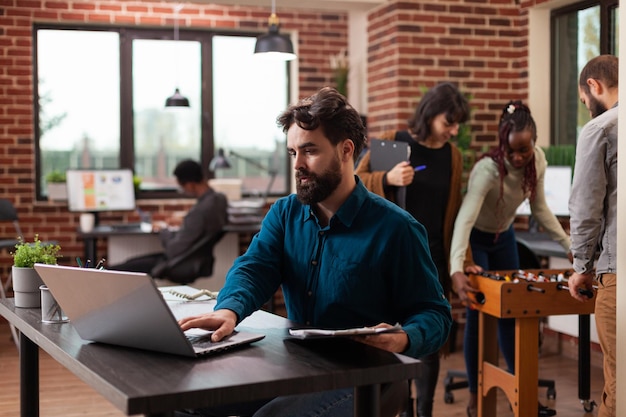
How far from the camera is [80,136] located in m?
7.11

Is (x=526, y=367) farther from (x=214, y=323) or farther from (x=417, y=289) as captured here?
(x=214, y=323)

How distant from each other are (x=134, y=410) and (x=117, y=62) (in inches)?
233

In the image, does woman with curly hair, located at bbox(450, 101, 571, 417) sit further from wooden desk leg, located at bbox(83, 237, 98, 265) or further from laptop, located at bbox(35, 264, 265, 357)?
wooden desk leg, located at bbox(83, 237, 98, 265)

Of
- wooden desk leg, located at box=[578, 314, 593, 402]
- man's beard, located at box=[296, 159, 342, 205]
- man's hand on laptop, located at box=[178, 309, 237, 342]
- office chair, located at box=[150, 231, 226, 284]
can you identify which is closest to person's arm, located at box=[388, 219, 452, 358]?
man's beard, located at box=[296, 159, 342, 205]

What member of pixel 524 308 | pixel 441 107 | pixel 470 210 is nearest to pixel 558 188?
→ pixel 470 210

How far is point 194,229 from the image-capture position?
236 inches

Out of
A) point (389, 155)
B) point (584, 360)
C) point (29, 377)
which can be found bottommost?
point (584, 360)

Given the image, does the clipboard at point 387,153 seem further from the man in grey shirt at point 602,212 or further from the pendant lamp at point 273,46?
the pendant lamp at point 273,46

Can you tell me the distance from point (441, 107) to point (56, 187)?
3906 mm

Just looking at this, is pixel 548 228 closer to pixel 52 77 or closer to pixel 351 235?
pixel 351 235

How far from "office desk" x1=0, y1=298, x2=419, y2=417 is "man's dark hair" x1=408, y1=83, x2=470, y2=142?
6.23 feet

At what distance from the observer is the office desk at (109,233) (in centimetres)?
632

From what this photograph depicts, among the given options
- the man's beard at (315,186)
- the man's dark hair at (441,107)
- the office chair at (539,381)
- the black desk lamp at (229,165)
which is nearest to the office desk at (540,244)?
the office chair at (539,381)

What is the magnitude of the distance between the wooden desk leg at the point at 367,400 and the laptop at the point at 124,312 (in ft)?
1.04
